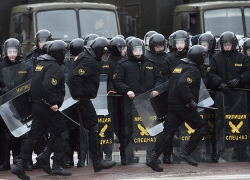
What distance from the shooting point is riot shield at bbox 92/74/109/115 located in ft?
55.6

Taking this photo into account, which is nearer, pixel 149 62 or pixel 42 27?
pixel 149 62

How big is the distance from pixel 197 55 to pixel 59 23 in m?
8.77

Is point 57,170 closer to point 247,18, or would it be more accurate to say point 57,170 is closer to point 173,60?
point 173,60

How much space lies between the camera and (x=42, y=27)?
24109mm

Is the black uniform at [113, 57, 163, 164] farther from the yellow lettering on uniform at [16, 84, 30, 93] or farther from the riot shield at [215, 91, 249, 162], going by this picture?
the yellow lettering on uniform at [16, 84, 30, 93]

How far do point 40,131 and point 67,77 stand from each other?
154 centimetres

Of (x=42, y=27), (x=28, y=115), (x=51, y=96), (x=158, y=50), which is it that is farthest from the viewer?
(x=42, y=27)

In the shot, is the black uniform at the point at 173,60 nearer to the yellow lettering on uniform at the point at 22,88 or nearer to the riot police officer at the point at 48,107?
the riot police officer at the point at 48,107

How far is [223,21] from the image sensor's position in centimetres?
2538

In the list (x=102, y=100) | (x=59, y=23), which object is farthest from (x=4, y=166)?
(x=59, y=23)

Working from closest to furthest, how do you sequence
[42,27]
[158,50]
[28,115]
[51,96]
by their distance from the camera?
[51,96] < [28,115] < [158,50] < [42,27]

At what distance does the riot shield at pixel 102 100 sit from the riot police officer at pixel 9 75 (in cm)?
109

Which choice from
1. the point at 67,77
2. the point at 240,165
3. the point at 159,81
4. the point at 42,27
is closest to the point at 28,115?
the point at 67,77

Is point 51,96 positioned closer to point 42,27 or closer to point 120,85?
point 120,85
